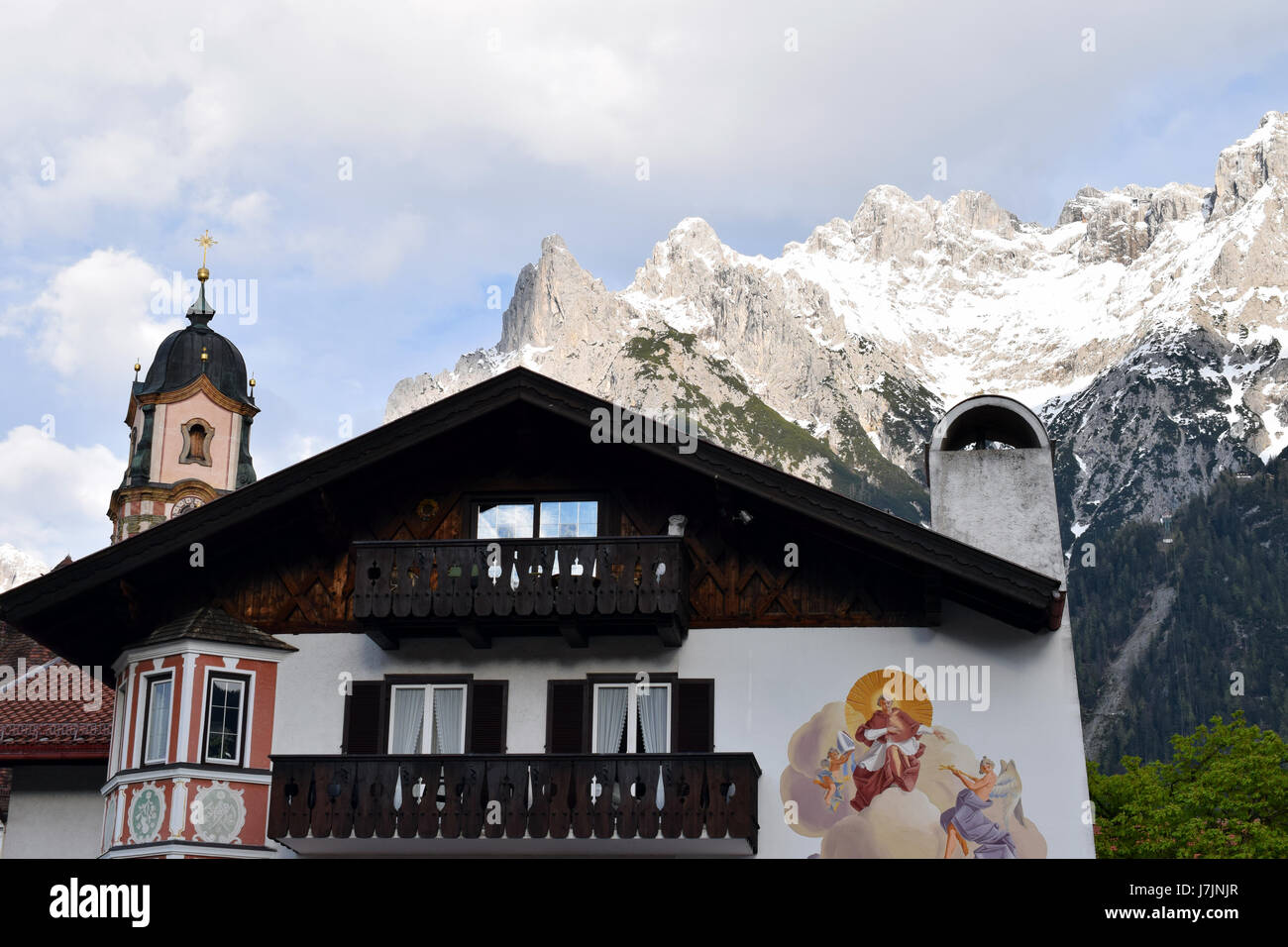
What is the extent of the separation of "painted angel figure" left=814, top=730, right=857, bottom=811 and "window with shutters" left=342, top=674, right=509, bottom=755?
4593 mm

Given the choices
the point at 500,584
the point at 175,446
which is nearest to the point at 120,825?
the point at 500,584

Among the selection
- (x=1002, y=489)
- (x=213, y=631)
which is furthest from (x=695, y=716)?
(x=213, y=631)

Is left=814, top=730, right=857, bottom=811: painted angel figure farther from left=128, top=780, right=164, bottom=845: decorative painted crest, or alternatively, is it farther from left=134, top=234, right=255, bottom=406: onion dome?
left=134, top=234, right=255, bottom=406: onion dome

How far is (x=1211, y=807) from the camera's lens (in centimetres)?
5703


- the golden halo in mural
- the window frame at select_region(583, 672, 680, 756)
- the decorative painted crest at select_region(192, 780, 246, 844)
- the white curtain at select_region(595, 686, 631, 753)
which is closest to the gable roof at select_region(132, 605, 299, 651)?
the decorative painted crest at select_region(192, 780, 246, 844)

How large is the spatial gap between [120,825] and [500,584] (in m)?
6.29

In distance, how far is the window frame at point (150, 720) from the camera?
22.1 metres

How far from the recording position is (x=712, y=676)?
2259 centimetres

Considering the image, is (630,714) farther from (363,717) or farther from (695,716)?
(363,717)

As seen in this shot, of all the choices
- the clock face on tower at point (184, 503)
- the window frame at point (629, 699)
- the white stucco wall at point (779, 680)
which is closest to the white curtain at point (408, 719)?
the white stucco wall at point (779, 680)

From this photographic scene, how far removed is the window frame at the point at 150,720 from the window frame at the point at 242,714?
45 cm

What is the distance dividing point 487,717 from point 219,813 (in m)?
3.95

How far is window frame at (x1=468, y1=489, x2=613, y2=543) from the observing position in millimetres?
23688
